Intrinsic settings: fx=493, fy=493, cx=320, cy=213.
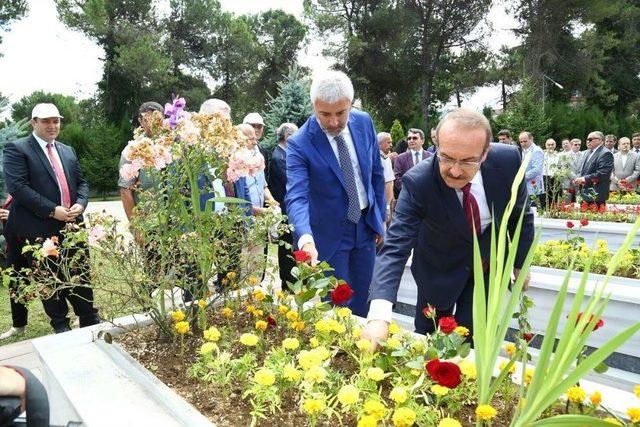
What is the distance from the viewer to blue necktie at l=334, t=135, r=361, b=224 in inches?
112

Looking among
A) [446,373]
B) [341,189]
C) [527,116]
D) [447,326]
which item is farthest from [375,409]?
[527,116]

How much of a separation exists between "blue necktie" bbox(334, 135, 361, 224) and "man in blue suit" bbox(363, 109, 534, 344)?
0.50 metres

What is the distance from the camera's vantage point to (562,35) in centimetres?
2664

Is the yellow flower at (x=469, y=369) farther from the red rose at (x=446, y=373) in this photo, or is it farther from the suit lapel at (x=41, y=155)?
the suit lapel at (x=41, y=155)

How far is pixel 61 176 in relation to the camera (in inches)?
162

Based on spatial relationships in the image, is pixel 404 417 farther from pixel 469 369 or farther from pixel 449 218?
pixel 449 218

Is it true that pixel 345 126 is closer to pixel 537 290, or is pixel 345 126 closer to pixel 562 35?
pixel 537 290

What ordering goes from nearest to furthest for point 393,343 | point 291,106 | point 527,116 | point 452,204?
point 393,343, point 452,204, point 291,106, point 527,116

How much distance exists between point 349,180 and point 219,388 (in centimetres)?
151

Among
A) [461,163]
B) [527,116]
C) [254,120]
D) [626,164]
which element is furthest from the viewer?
[527,116]

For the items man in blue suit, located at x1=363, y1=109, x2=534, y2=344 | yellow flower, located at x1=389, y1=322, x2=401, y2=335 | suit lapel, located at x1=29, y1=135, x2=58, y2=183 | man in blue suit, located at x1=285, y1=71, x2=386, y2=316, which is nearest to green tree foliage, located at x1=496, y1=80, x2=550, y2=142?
man in blue suit, located at x1=285, y1=71, x2=386, y2=316

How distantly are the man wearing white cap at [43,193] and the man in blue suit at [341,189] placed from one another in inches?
84.2

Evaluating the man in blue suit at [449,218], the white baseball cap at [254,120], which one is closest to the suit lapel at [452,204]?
the man in blue suit at [449,218]

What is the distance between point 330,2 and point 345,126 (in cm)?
2857
